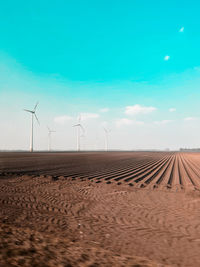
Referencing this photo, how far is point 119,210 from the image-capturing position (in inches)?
255

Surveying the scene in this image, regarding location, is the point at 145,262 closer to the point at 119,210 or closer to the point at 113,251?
the point at 113,251

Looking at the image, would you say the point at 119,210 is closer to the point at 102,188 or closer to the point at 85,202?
the point at 85,202

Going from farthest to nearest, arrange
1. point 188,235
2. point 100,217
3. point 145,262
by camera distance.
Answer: point 100,217
point 188,235
point 145,262

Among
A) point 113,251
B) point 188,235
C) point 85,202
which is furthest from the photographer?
point 85,202

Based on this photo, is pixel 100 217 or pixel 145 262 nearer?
pixel 145 262

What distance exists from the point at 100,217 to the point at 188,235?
2.54 metres

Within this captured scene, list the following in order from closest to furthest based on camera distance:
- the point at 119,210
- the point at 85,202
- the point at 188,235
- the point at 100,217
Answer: the point at 188,235
the point at 100,217
the point at 119,210
the point at 85,202

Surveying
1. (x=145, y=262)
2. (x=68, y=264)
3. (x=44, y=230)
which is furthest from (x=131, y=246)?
(x=44, y=230)

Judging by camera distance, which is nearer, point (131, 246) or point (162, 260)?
point (162, 260)

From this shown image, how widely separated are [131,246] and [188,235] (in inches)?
64.9

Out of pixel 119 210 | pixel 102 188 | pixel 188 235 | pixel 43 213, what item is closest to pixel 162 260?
pixel 188 235

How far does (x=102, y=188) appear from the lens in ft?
32.1

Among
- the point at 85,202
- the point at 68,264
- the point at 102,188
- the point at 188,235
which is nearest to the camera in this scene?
the point at 68,264

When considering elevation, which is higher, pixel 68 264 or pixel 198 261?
pixel 68 264
